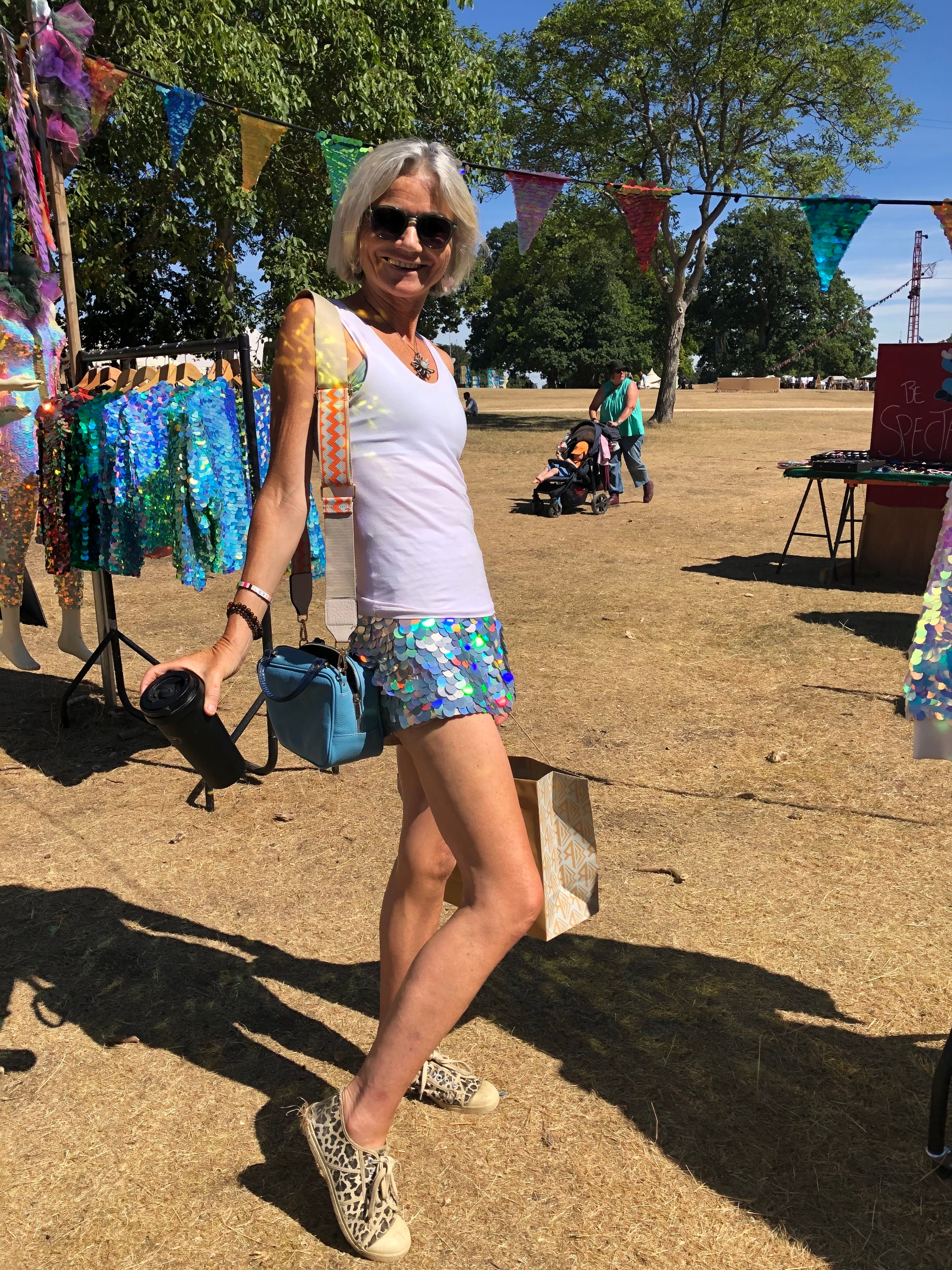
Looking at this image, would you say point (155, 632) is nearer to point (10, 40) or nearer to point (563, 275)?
point (10, 40)

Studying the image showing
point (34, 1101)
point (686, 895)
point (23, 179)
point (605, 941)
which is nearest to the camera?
point (34, 1101)

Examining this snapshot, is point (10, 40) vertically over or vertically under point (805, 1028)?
over

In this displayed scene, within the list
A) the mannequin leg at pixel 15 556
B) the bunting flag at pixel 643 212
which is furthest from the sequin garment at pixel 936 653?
the bunting flag at pixel 643 212

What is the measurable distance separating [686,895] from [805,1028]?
2.46 ft

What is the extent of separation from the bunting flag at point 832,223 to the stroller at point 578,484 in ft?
22.9

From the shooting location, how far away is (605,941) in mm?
3115

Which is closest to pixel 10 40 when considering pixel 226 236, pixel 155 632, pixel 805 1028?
pixel 155 632

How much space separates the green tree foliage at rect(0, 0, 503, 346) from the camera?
13.1 metres

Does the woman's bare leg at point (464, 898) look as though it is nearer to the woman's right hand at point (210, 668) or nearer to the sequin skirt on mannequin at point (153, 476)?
the woman's right hand at point (210, 668)

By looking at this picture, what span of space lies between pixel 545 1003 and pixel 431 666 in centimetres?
137

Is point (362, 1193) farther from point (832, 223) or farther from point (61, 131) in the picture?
point (832, 223)

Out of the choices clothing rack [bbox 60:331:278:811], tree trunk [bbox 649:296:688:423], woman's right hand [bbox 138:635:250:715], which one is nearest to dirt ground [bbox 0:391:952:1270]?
clothing rack [bbox 60:331:278:811]

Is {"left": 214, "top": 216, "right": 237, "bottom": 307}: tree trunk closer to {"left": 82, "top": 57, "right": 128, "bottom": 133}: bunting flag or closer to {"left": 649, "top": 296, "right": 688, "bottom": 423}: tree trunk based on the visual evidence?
{"left": 649, "top": 296, "right": 688, "bottom": 423}: tree trunk

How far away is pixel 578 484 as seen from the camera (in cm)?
1257
